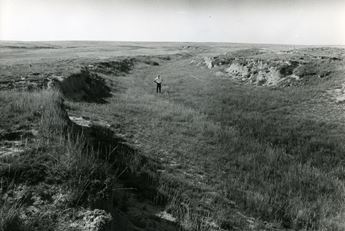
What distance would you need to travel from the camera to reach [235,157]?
37.3ft

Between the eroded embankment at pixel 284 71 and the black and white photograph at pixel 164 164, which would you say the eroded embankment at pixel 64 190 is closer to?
the black and white photograph at pixel 164 164

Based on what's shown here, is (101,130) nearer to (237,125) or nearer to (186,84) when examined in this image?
(237,125)

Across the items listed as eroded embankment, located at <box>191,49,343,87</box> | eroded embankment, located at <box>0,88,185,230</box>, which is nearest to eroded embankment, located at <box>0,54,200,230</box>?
eroded embankment, located at <box>0,88,185,230</box>

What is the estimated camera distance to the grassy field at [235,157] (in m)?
7.55

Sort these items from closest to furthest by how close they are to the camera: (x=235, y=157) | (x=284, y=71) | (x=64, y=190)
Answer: (x=64, y=190) → (x=235, y=157) → (x=284, y=71)

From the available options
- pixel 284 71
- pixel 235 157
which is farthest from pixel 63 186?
pixel 284 71

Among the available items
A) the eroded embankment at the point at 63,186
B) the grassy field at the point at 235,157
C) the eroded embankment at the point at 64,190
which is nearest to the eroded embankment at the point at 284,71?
the grassy field at the point at 235,157

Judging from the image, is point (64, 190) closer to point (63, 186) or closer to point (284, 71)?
point (63, 186)

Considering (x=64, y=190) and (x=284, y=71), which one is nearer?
(x=64, y=190)

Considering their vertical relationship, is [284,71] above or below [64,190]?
below

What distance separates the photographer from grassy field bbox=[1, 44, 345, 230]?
7.55 m

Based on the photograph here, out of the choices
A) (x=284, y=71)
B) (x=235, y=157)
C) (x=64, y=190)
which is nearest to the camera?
(x=64, y=190)

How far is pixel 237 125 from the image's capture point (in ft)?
52.2

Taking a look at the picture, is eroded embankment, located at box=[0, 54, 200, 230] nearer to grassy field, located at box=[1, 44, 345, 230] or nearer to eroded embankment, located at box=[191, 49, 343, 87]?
grassy field, located at box=[1, 44, 345, 230]
